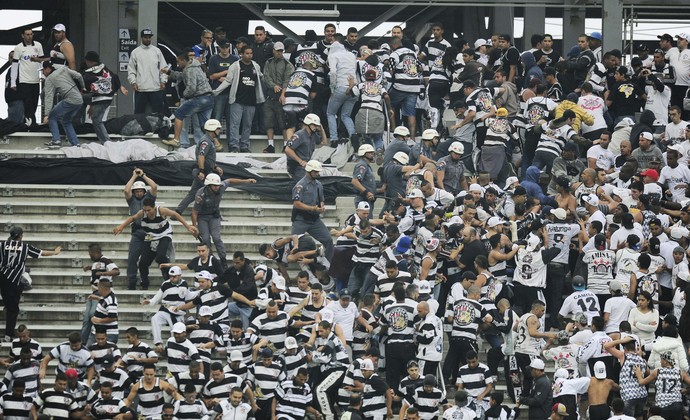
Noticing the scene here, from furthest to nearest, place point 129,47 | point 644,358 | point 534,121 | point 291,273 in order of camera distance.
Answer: point 129,47 < point 534,121 < point 291,273 < point 644,358

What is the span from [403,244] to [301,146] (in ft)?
10.7

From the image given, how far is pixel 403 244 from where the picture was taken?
2223 cm

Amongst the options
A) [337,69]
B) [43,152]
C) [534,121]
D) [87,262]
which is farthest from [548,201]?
[43,152]

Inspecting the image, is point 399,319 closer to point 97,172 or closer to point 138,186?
point 138,186

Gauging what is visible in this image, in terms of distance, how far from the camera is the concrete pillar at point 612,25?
95.0ft

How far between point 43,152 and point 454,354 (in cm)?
883

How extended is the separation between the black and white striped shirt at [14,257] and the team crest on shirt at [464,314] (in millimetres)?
6075

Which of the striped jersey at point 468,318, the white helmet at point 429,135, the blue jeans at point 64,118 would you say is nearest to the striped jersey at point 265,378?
the striped jersey at point 468,318

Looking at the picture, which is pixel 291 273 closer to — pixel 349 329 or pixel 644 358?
pixel 349 329

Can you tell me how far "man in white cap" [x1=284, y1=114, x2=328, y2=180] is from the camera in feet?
81.0

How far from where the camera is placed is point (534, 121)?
83.7 feet

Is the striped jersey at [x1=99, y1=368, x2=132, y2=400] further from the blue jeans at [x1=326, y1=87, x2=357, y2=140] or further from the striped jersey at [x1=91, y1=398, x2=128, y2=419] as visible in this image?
the blue jeans at [x1=326, y1=87, x2=357, y2=140]

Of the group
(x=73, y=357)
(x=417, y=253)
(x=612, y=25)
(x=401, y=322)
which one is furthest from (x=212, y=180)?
(x=612, y=25)

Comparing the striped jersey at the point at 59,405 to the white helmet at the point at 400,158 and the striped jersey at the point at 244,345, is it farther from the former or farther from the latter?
the white helmet at the point at 400,158
